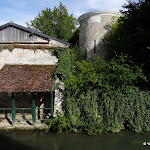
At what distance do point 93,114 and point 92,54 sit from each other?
38.4 feet

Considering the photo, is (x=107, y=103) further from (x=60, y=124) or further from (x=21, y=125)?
(x=21, y=125)

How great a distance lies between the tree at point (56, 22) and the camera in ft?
88.3

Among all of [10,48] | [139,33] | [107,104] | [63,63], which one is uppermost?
[139,33]

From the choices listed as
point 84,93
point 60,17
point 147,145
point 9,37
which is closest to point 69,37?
point 60,17

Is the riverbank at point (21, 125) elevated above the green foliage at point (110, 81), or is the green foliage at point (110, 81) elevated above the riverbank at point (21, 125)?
the green foliage at point (110, 81)

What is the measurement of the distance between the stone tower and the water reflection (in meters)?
12.2

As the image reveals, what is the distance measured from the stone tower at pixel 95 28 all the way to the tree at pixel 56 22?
889 centimetres

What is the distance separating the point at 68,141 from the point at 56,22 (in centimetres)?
2468

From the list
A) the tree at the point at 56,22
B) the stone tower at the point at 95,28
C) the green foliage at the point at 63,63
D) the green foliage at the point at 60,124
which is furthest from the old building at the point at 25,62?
the tree at the point at 56,22

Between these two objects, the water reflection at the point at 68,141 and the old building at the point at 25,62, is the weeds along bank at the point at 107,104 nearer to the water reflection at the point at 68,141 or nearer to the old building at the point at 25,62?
the water reflection at the point at 68,141

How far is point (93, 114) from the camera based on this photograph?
8.05 metres

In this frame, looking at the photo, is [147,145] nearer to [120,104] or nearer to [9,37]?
[120,104]

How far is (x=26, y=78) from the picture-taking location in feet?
30.2

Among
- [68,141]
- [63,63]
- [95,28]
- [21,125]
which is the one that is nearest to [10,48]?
[63,63]
